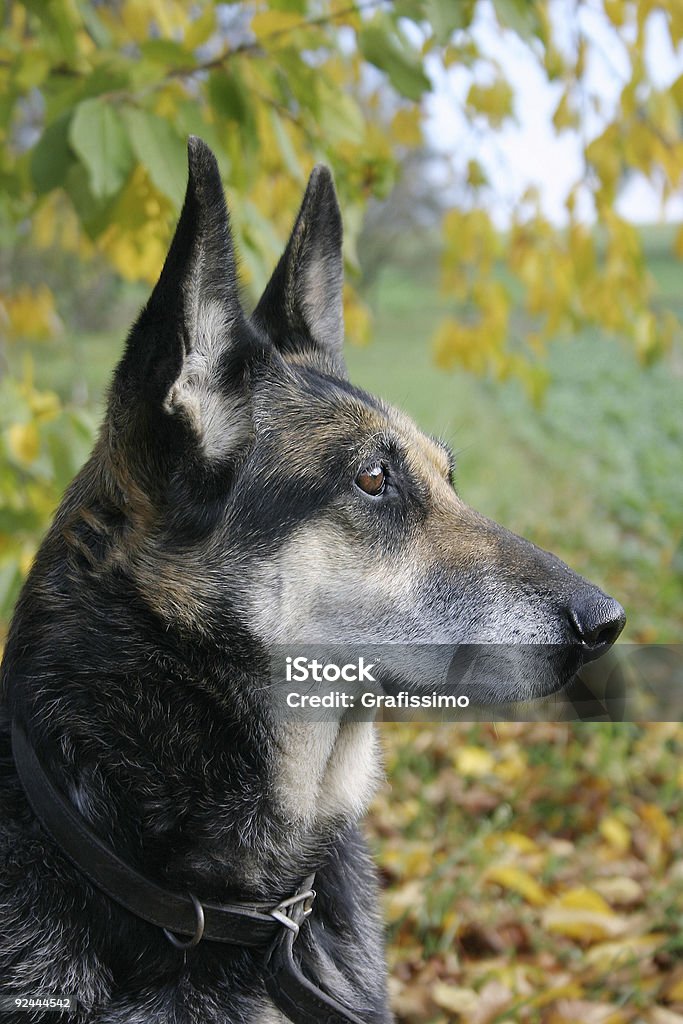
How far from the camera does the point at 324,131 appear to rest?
342cm

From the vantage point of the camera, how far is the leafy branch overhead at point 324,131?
9.43 feet

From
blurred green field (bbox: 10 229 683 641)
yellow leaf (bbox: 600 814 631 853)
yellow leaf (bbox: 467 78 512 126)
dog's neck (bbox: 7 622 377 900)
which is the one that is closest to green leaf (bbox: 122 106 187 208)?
blurred green field (bbox: 10 229 683 641)

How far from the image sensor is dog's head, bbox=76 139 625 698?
2.23 m

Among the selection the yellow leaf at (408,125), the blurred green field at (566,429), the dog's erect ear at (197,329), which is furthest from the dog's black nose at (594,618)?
the yellow leaf at (408,125)

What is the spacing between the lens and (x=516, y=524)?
31.1 feet

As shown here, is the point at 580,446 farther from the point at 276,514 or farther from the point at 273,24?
the point at 276,514

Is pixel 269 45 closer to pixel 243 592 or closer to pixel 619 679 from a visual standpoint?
pixel 243 592

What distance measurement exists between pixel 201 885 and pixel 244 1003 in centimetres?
29

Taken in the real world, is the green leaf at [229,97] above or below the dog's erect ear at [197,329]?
above

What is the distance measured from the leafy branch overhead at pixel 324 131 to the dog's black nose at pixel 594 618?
5.27 ft

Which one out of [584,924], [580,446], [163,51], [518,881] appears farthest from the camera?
[580,446]

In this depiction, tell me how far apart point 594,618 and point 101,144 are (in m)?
1.93

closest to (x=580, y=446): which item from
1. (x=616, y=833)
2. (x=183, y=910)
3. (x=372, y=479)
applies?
(x=616, y=833)

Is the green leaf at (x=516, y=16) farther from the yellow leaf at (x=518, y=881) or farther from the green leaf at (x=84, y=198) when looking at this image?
the yellow leaf at (x=518, y=881)
